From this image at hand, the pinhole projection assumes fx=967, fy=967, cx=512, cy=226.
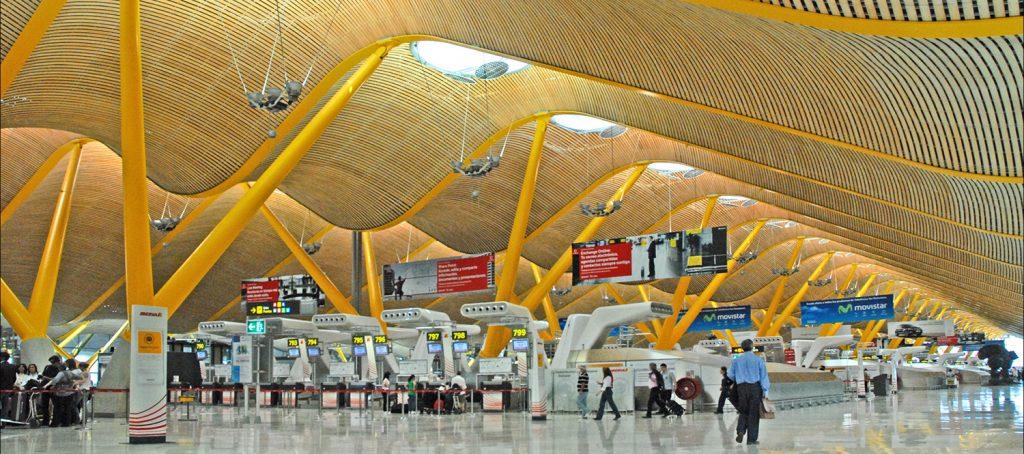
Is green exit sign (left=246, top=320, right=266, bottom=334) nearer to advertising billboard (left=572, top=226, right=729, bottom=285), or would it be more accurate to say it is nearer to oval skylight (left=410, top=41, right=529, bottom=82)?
oval skylight (left=410, top=41, right=529, bottom=82)

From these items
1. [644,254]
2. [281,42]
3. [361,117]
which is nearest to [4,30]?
[281,42]

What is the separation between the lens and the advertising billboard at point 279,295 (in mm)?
44250

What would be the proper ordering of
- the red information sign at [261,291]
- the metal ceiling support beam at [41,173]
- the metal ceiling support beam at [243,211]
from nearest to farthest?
the metal ceiling support beam at [243,211] < the metal ceiling support beam at [41,173] < the red information sign at [261,291]

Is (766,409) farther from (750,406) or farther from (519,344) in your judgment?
(519,344)

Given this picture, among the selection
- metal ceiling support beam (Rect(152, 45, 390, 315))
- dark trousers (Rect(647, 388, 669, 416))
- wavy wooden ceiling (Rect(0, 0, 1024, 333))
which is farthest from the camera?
dark trousers (Rect(647, 388, 669, 416))

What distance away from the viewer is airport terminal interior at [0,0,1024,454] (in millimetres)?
16672

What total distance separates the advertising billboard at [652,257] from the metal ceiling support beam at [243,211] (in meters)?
13.4

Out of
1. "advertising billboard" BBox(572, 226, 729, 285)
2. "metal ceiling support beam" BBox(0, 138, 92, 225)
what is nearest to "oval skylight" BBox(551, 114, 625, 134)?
"advertising billboard" BBox(572, 226, 729, 285)

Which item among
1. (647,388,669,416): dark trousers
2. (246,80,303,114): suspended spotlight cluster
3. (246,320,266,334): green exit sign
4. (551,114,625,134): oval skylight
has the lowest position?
(647,388,669,416): dark trousers

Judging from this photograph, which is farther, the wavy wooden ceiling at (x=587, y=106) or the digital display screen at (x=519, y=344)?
the digital display screen at (x=519, y=344)

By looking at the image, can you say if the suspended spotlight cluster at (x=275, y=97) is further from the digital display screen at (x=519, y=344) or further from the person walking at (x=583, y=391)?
the digital display screen at (x=519, y=344)

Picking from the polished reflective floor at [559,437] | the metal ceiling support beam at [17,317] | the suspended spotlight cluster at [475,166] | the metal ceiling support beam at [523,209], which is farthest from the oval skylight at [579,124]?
the metal ceiling support beam at [17,317]

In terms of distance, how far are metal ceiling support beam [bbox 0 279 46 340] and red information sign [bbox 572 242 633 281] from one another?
20.1 metres

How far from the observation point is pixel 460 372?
111 feet
